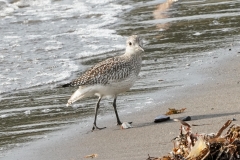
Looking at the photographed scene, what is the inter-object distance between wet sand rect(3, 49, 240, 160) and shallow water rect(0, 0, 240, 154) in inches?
12.1

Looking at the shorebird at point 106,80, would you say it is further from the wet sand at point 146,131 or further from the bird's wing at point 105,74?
the wet sand at point 146,131

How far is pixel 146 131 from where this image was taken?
6.48m

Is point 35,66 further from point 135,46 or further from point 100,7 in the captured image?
point 100,7

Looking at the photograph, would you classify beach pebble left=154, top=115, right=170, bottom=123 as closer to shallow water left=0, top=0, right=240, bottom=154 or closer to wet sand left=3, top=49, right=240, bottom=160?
wet sand left=3, top=49, right=240, bottom=160

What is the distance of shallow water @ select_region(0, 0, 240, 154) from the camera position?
7.88m

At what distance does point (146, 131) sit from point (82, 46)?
19.6 feet

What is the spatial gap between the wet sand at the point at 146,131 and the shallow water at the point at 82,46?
307mm

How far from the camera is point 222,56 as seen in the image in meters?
9.95

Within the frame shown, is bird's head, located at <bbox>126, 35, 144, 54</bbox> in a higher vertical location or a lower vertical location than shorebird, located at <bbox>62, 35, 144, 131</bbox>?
higher

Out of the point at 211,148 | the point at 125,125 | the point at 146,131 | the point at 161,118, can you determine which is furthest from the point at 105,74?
the point at 211,148

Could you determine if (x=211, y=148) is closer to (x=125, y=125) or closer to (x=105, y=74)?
(x=125, y=125)

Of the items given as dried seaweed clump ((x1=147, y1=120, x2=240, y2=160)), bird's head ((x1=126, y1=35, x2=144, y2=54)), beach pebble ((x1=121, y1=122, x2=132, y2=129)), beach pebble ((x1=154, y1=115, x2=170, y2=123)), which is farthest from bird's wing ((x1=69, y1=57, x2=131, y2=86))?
dried seaweed clump ((x1=147, y1=120, x2=240, y2=160))

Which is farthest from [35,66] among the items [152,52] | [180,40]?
[180,40]

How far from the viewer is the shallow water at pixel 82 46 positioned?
788 centimetres
